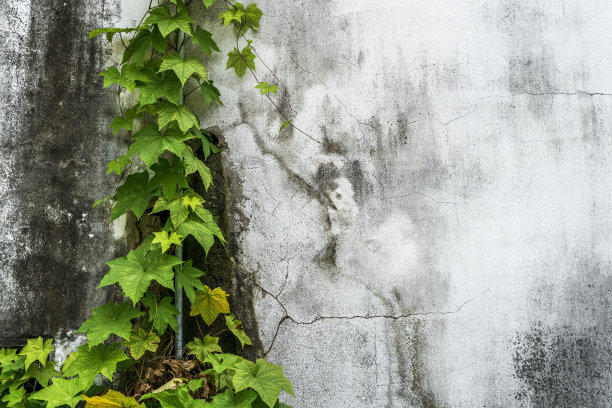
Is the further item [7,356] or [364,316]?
[364,316]

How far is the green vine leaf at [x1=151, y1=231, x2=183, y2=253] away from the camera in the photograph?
223 centimetres

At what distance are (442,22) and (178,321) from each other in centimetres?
228

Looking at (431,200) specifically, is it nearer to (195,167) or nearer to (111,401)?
(195,167)

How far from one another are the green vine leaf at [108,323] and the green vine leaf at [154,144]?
2.39 ft

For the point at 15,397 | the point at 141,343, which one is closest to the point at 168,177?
the point at 141,343

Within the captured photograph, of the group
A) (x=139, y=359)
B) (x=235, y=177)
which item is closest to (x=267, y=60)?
(x=235, y=177)

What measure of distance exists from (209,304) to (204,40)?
1.44 metres

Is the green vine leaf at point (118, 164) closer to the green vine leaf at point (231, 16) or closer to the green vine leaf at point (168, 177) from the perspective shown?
the green vine leaf at point (168, 177)

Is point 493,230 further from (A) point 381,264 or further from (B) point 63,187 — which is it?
(B) point 63,187

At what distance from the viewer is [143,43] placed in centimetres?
247

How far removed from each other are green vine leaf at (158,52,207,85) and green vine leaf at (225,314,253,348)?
4.16 feet

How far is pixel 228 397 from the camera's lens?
2154 millimetres

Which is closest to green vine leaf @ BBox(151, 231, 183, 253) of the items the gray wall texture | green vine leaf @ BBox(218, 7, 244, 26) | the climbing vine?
the climbing vine

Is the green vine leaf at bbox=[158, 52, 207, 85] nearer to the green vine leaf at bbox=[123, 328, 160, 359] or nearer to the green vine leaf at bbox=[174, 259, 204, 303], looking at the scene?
the green vine leaf at bbox=[174, 259, 204, 303]
